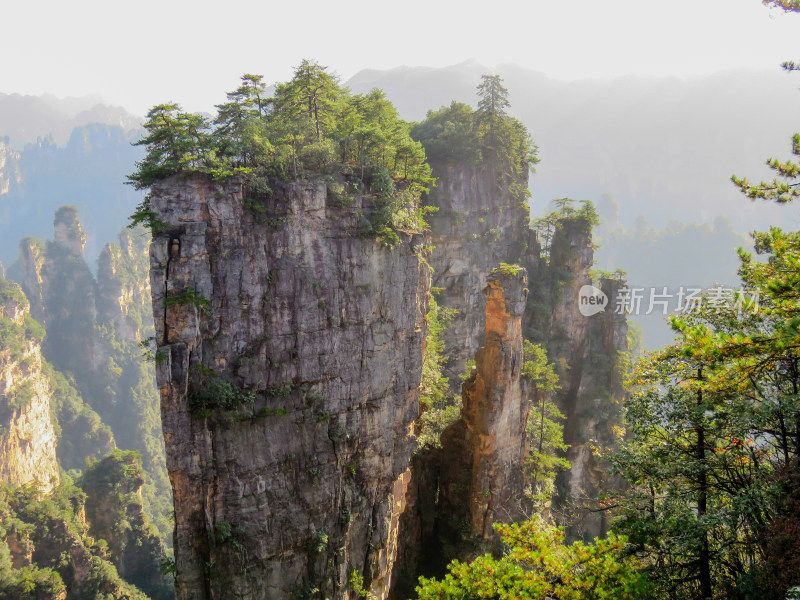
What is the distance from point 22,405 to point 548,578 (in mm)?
62729

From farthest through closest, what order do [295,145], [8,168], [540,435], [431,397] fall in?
[8,168] → [540,435] → [431,397] → [295,145]

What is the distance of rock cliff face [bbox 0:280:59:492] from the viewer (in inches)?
1948

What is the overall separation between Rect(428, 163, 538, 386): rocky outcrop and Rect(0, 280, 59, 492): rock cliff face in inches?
1805

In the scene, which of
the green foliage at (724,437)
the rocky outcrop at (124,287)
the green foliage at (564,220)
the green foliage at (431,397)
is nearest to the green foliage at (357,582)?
the green foliage at (431,397)

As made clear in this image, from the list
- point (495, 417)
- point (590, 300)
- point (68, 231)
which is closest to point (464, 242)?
point (590, 300)

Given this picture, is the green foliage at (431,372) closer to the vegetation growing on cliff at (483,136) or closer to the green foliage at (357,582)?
the green foliage at (357,582)

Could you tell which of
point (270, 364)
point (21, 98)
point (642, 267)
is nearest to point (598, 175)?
Answer: point (642, 267)

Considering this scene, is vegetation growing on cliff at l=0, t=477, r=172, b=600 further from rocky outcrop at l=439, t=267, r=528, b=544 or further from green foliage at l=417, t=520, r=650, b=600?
green foliage at l=417, t=520, r=650, b=600

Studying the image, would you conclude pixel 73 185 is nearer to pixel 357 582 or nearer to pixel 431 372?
pixel 431 372

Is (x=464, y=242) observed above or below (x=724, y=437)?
above

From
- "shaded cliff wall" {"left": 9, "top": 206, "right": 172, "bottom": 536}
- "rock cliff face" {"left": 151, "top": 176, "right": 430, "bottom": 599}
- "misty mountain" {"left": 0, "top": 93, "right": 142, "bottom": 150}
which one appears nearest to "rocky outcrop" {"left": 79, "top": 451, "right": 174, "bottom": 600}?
"rock cliff face" {"left": 151, "top": 176, "right": 430, "bottom": 599}

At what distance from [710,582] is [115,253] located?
96.7 m

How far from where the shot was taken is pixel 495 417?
810 inches

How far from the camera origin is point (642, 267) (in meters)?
102
